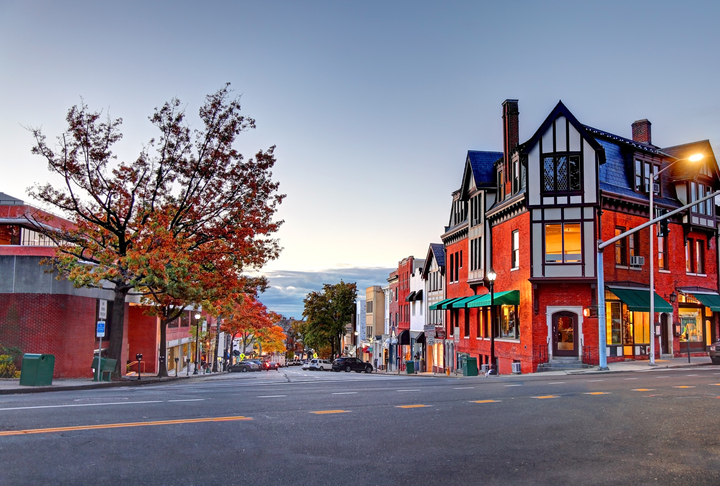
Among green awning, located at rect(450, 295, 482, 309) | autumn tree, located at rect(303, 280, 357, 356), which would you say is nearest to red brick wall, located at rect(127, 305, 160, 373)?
green awning, located at rect(450, 295, 482, 309)

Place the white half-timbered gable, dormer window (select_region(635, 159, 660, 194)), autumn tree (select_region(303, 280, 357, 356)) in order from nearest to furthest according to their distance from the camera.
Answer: the white half-timbered gable, dormer window (select_region(635, 159, 660, 194)), autumn tree (select_region(303, 280, 357, 356))

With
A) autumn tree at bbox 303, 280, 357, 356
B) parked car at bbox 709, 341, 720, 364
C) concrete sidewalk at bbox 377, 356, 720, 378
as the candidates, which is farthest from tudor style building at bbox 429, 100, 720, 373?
autumn tree at bbox 303, 280, 357, 356

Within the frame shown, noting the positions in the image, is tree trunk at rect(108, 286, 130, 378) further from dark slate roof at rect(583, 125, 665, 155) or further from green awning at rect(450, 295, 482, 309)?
dark slate roof at rect(583, 125, 665, 155)

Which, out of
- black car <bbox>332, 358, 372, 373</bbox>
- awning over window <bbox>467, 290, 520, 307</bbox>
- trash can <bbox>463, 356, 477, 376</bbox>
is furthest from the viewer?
black car <bbox>332, 358, 372, 373</bbox>

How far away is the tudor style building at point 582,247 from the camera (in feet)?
104

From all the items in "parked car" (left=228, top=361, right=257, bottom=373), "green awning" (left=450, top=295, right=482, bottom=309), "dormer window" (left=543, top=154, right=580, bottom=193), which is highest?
"dormer window" (left=543, top=154, right=580, bottom=193)

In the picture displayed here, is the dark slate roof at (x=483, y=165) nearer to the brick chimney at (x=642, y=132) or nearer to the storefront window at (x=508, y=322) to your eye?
the storefront window at (x=508, y=322)

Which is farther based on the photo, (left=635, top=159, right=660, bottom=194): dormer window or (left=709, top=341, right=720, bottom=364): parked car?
(left=635, top=159, right=660, bottom=194): dormer window

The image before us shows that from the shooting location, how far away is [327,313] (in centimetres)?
9056

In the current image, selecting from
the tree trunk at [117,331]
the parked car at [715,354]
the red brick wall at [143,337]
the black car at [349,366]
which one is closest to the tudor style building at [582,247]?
the parked car at [715,354]

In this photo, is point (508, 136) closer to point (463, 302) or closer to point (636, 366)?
point (463, 302)

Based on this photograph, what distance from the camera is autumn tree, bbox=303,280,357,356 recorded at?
89963mm

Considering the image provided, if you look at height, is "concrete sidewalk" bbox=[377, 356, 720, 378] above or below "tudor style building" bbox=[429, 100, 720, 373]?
below

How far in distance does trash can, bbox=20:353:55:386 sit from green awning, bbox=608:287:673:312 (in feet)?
86.4
